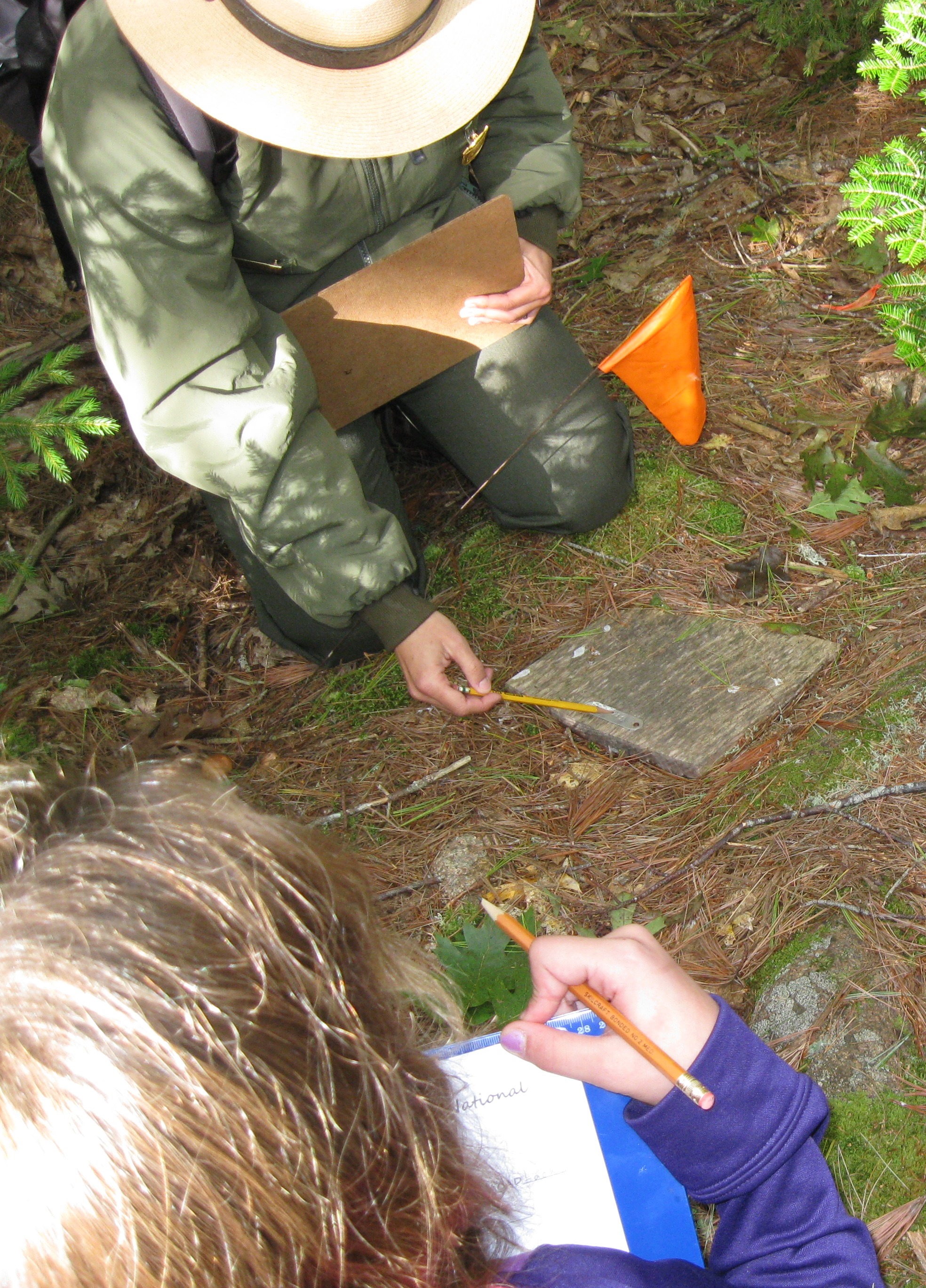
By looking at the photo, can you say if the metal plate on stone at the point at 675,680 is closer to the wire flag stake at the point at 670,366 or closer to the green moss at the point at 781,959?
the green moss at the point at 781,959

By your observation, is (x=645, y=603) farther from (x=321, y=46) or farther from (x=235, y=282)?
(x=321, y=46)

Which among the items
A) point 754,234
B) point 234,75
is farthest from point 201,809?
point 754,234

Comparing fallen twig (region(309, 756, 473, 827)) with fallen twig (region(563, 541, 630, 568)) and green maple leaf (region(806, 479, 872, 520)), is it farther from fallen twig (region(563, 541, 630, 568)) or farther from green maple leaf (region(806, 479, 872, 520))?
green maple leaf (region(806, 479, 872, 520))

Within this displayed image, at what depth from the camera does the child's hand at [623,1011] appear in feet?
4.99

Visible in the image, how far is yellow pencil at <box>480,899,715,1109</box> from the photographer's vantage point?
1421mm

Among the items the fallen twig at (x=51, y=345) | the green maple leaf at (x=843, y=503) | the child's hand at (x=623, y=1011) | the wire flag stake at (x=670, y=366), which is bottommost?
the green maple leaf at (x=843, y=503)

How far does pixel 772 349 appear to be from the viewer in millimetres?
3027

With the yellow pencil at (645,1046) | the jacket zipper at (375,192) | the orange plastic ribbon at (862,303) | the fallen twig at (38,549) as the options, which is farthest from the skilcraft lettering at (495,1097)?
the orange plastic ribbon at (862,303)

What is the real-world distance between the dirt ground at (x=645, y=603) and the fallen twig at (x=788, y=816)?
0.02 m

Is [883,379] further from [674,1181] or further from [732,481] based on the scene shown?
[674,1181]

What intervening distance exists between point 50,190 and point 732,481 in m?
1.93

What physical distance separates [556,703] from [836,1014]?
3.13ft

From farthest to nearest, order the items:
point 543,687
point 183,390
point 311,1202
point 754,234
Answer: point 754,234, point 543,687, point 183,390, point 311,1202

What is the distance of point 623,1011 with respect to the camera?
5.09ft
